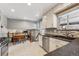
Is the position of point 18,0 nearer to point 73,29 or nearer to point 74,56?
point 74,56

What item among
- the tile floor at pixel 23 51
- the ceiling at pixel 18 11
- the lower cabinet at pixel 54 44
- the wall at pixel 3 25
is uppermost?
the ceiling at pixel 18 11

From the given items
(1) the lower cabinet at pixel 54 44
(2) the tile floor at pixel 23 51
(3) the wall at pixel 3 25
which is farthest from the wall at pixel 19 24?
(1) the lower cabinet at pixel 54 44

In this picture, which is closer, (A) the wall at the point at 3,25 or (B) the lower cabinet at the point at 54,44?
(A) the wall at the point at 3,25

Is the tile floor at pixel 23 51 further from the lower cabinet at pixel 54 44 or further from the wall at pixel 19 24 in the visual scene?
the wall at pixel 19 24

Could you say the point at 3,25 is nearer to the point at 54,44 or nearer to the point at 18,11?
the point at 18,11

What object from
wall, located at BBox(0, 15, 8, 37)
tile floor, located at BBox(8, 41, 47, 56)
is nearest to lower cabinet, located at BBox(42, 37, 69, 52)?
tile floor, located at BBox(8, 41, 47, 56)

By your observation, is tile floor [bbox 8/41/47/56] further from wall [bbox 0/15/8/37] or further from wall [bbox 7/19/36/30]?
wall [bbox 7/19/36/30]

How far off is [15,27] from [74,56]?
141cm

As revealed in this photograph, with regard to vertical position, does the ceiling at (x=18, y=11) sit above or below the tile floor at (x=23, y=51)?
above

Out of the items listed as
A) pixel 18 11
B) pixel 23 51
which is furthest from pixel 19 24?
pixel 23 51

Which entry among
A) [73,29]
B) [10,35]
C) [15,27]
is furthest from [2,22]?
[73,29]

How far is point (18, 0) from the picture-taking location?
1.29 metres

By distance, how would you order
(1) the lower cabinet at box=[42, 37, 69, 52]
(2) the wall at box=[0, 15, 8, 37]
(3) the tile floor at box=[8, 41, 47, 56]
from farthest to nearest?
(3) the tile floor at box=[8, 41, 47, 56] → (1) the lower cabinet at box=[42, 37, 69, 52] → (2) the wall at box=[0, 15, 8, 37]

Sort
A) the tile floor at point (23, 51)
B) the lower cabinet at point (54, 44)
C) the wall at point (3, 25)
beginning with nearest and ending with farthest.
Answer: the wall at point (3, 25), the lower cabinet at point (54, 44), the tile floor at point (23, 51)
